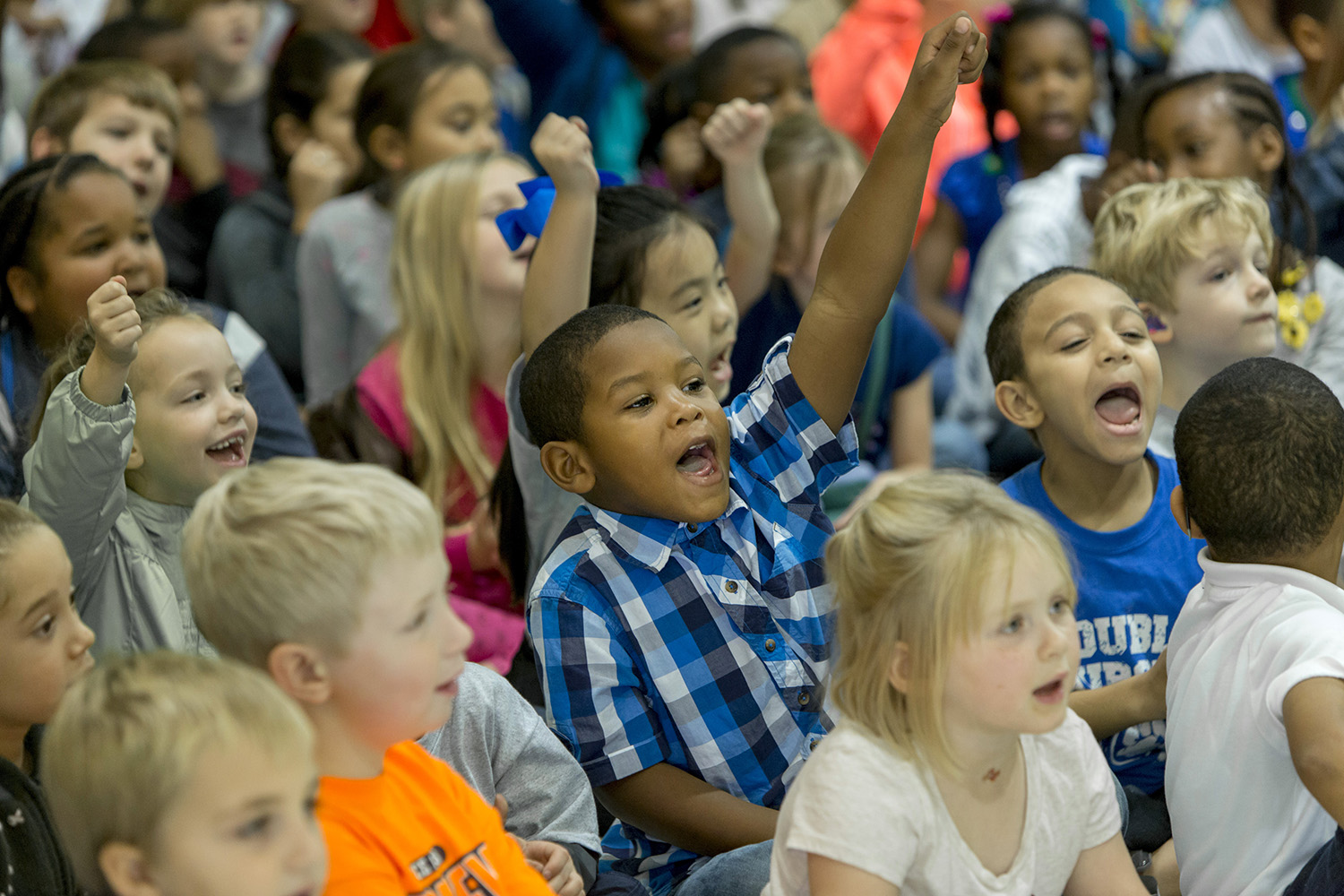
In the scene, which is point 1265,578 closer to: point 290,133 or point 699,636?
point 699,636

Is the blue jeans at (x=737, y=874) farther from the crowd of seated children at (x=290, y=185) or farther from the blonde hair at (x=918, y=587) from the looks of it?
the crowd of seated children at (x=290, y=185)

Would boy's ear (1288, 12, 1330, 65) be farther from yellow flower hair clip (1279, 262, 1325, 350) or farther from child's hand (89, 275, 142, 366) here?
child's hand (89, 275, 142, 366)

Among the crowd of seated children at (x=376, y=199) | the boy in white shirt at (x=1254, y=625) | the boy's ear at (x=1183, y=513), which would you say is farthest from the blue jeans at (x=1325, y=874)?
the crowd of seated children at (x=376, y=199)

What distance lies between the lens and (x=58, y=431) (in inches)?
62.4

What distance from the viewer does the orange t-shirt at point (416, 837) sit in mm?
1229

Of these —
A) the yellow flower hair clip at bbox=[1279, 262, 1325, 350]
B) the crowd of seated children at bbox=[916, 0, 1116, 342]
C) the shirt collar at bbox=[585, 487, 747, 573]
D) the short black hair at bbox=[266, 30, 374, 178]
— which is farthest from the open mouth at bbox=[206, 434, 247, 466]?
the crowd of seated children at bbox=[916, 0, 1116, 342]

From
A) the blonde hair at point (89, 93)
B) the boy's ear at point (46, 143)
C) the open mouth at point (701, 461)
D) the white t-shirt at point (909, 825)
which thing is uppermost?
the blonde hair at point (89, 93)

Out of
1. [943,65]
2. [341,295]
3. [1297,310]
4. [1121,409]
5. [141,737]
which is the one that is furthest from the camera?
[341,295]

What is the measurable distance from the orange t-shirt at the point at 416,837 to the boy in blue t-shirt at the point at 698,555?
0.27 meters

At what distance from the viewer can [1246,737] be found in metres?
1.45

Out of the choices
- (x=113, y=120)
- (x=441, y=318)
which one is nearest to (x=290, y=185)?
(x=113, y=120)

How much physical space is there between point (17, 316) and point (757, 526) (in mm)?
1292

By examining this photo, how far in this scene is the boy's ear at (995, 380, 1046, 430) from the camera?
1.95 meters

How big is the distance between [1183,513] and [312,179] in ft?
8.02
